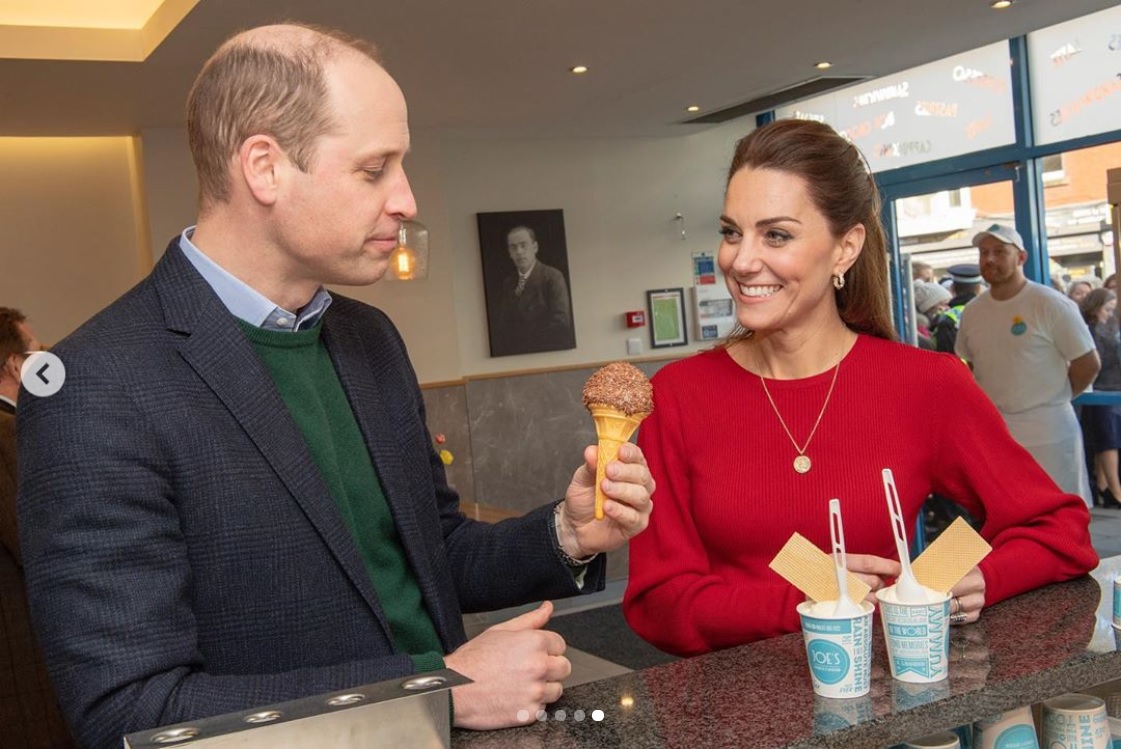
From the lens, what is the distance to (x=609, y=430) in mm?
1498

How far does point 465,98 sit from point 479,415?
7.65ft

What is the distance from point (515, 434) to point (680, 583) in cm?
624

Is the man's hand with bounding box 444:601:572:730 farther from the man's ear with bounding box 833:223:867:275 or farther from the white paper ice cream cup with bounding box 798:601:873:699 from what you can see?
the man's ear with bounding box 833:223:867:275

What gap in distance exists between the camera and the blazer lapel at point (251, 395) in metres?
1.42

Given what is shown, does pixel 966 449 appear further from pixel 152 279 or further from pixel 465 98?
pixel 465 98

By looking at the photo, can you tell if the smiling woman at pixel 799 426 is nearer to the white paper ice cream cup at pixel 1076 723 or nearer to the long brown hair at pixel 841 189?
the long brown hair at pixel 841 189

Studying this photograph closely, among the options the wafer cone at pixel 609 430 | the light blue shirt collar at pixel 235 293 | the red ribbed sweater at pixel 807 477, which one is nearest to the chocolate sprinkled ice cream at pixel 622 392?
the wafer cone at pixel 609 430

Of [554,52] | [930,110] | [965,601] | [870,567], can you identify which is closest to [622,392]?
[870,567]

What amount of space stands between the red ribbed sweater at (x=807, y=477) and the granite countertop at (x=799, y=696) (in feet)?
1.04

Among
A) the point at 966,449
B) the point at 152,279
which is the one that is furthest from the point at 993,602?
the point at 152,279

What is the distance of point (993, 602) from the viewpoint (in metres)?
1.80

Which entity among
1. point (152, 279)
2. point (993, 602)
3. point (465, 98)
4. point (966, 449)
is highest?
point (465, 98)

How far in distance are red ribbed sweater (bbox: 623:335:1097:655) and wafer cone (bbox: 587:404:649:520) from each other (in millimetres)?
525

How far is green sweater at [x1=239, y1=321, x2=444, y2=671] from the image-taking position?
1.53m
